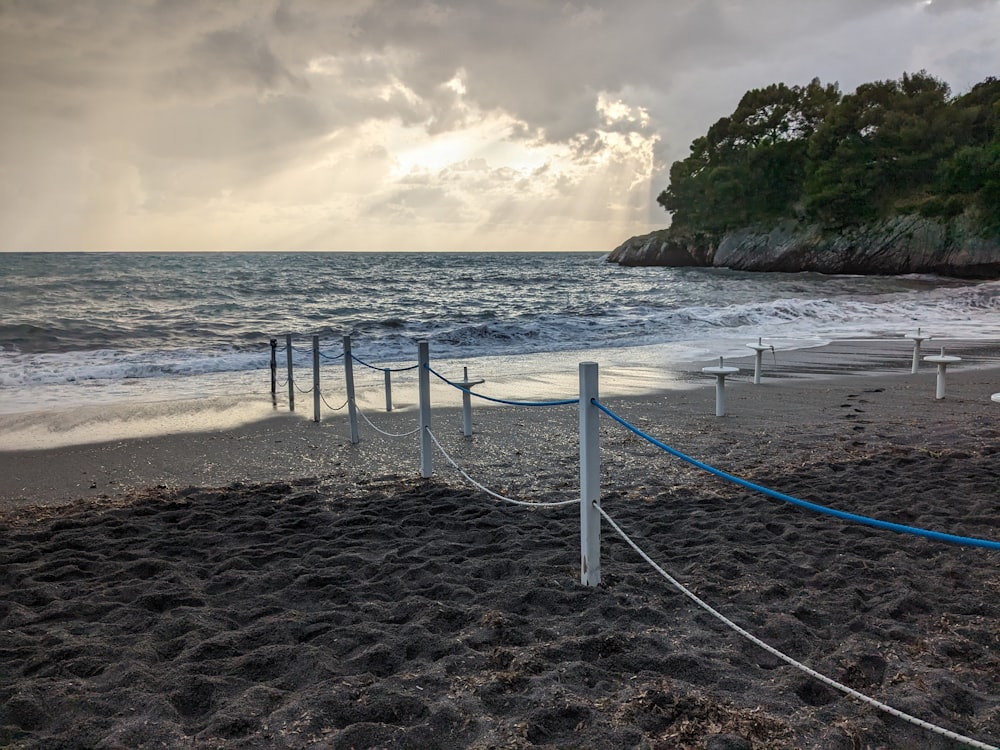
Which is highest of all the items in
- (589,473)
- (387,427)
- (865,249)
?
(865,249)

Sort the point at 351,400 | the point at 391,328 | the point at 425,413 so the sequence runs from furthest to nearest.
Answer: the point at 391,328
the point at 351,400
the point at 425,413

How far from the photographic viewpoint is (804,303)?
2466 cm

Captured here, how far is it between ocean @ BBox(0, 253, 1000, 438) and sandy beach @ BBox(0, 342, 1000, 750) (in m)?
4.57

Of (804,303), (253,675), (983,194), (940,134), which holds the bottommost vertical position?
(253,675)

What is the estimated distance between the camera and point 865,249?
1939 inches

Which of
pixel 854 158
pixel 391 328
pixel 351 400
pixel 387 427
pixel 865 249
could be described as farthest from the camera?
pixel 854 158

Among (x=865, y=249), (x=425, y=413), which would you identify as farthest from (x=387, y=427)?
(x=865, y=249)

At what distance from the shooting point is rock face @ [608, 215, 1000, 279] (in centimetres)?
4188

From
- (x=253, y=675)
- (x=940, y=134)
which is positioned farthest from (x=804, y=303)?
(x=940, y=134)

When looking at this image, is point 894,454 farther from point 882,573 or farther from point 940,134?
point 940,134

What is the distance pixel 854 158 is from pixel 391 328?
157 feet

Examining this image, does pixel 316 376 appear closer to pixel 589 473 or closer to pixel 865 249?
pixel 589 473

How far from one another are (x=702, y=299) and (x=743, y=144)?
1969 inches

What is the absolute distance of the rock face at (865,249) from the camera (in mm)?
41875
